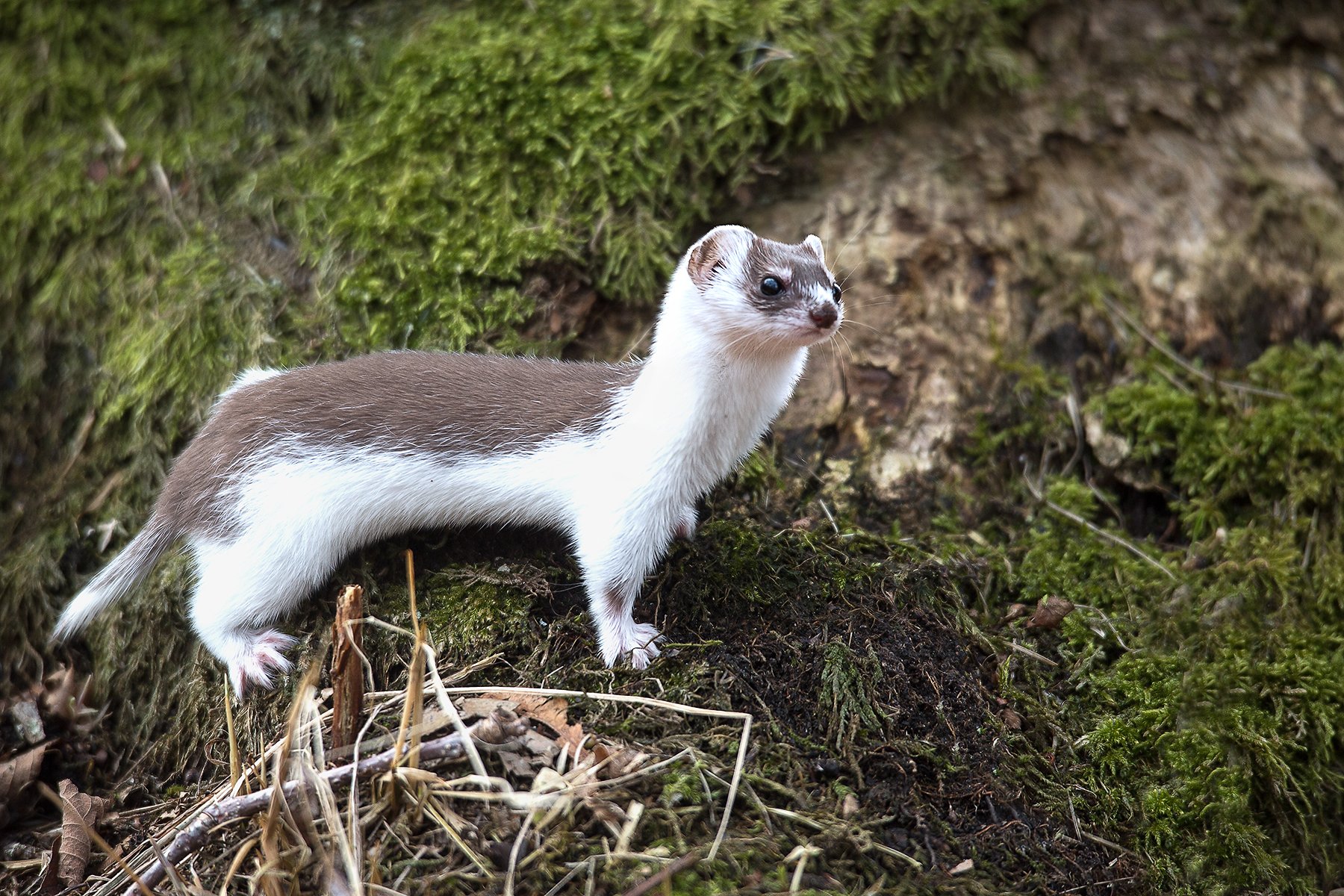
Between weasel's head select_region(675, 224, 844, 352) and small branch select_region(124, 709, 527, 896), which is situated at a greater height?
weasel's head select_region(675, 224, 844, 352)

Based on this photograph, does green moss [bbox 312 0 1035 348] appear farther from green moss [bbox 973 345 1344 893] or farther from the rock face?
green moss [bbox 973 345 1344 893]

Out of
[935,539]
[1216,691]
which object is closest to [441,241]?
[935,539]

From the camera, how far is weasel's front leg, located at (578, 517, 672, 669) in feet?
11.9

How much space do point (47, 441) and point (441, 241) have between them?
2099mm

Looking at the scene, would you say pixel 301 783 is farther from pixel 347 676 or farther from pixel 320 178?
pixel 320 178

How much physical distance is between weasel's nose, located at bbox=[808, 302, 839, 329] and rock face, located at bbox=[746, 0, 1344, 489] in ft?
3.96

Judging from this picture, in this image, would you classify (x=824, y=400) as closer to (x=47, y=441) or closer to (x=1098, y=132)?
(x=1098, y=132)

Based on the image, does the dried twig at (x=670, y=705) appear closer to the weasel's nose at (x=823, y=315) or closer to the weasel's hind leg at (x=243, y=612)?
the weasel's hind leg at (x=243, y=612)

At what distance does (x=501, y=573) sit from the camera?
3887 mm

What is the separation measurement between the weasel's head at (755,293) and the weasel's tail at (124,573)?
2.17m

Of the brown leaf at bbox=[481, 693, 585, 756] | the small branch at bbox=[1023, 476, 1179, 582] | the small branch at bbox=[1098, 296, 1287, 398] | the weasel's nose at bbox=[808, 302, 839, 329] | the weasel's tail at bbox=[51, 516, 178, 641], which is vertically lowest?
the weasel's tail at bbox=[51, 516, 178, 641]

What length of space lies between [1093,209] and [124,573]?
15.3 ft

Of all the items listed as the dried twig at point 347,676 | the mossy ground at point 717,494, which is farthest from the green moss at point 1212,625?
the dried twig at point 347,676

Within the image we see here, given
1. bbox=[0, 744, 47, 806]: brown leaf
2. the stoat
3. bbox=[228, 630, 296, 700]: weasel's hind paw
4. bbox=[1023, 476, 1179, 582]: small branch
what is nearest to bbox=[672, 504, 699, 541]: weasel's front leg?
the stoat
